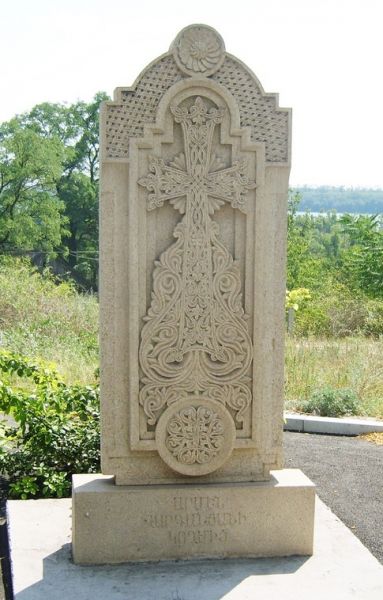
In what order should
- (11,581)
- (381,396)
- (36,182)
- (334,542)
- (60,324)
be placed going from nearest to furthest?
(11,581) → (334,542) → (381,396) → (60,324) → (36,182)

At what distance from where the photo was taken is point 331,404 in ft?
27.1

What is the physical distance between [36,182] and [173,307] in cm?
3835

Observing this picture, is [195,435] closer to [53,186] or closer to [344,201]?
[53,186]

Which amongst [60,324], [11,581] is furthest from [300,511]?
[60,324]

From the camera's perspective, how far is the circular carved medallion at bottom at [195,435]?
4391 millimetres

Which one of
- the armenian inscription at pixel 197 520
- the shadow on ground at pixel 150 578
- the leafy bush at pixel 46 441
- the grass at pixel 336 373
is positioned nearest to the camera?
the shadow on ground at pixel 150 578

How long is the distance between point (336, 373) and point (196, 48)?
6.02 meters

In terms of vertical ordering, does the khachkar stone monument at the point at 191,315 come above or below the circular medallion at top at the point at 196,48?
below

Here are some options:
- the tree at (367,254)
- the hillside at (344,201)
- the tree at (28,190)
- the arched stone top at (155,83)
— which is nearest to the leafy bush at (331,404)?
the arched stone top at (155,83)

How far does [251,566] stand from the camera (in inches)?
170

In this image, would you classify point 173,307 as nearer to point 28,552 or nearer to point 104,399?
point 104,399

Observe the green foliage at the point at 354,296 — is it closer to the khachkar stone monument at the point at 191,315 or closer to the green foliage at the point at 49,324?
the green foliage at the point at 49,324

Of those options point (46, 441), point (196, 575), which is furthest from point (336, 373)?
point (196, 575)

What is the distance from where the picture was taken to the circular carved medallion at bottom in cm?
439
